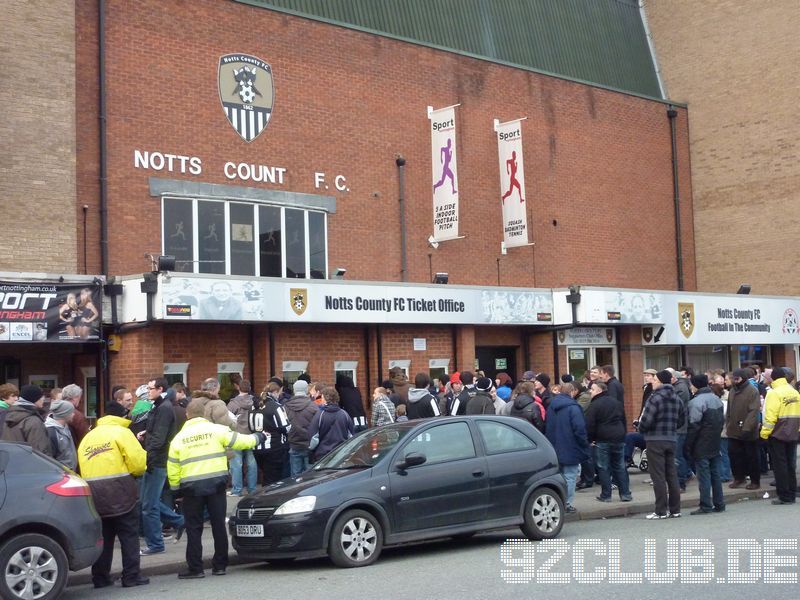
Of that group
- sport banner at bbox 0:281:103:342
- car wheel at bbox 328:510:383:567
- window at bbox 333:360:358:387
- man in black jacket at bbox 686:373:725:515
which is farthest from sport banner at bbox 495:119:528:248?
car wheel at bbox 328:510:383:567

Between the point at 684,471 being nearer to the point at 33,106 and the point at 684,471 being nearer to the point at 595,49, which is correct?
the point at 33,106

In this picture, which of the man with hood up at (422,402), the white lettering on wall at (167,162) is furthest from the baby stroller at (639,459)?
the white lettering on wall at (167,162)

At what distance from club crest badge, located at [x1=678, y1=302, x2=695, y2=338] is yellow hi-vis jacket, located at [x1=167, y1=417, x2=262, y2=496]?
1545cm

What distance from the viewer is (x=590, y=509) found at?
14.4 m

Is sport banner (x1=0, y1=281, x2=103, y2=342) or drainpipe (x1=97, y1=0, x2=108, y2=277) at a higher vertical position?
drainpipe (x1=97, y1=0, x2=108, y2=277)

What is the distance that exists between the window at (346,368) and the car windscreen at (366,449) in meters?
7.32

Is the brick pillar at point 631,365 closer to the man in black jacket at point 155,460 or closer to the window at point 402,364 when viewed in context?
the window at point 402,364

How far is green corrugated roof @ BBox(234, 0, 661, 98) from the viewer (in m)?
23.3

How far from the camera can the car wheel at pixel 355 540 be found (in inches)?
416

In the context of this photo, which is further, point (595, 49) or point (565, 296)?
point (595, 49)

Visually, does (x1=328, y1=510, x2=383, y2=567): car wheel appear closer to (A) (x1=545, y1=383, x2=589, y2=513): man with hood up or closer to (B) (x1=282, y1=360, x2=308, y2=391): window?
(A) (x1=545, y1=383, x2=589, y2=513): man with hood up

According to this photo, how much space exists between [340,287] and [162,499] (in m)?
6.13

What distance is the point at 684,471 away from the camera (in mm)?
16531

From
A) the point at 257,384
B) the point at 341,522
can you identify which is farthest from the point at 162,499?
the point at 257,384
